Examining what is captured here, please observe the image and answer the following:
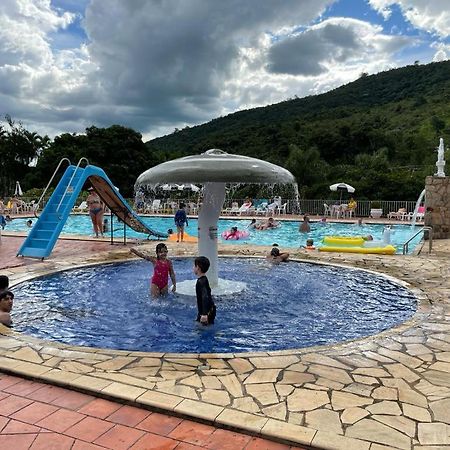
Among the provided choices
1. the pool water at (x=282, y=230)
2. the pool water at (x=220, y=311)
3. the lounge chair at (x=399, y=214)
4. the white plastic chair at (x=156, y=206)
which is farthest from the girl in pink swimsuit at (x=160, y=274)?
the white plastic chair at (x=156, y=206)

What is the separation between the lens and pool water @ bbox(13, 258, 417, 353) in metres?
5.66

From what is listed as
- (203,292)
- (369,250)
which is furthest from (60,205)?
(369,250)

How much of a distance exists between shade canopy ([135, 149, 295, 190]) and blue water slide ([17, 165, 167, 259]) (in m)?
6.22

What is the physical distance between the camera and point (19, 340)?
5.21 m

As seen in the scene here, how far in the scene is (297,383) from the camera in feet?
13.2

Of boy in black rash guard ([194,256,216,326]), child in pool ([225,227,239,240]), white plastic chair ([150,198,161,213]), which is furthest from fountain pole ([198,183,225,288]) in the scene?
white plastic chair ([150,198,161,213])

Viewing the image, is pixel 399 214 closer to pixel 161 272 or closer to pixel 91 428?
pixel 161 272

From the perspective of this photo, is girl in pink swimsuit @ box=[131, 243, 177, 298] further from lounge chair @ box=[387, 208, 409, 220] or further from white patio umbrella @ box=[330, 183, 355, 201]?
white patio umbrella @ box=[330, 183, 355, 201]

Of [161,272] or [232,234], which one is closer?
[161,272]

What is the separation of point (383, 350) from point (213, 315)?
2.22 metres

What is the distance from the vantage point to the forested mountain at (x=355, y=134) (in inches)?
1404

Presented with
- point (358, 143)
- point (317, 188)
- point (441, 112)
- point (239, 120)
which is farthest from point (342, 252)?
point (239, 120)

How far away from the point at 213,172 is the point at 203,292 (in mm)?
1604

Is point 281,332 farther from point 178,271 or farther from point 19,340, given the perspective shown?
point 178,271
